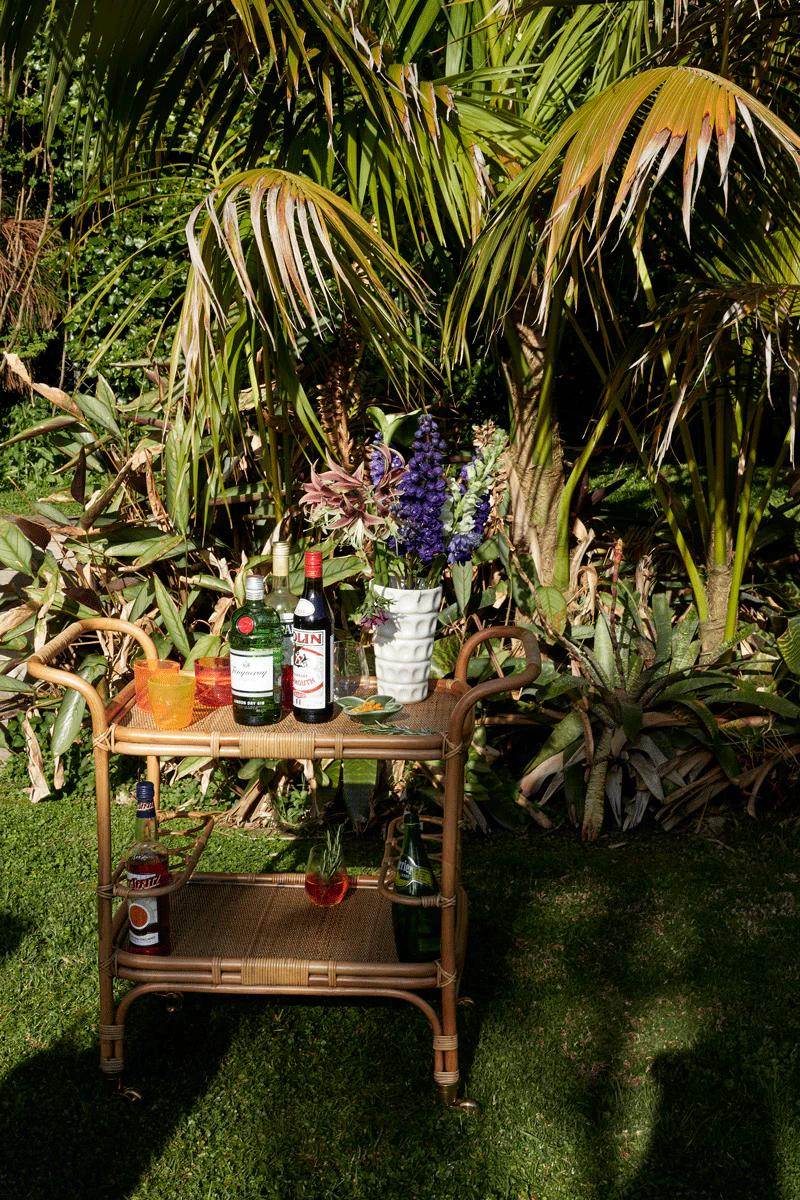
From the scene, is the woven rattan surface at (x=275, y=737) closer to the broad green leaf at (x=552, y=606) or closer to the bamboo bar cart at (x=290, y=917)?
the bamboo bar cart at (x=290, y=917)

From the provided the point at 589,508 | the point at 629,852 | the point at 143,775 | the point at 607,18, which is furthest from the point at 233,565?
the point at 607,18

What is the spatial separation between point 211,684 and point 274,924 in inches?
21.7

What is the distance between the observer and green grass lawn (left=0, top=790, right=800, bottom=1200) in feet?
6.73

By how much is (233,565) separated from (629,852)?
162 centimetres

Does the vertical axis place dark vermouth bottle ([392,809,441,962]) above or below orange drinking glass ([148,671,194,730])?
below

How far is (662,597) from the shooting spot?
3641 mm

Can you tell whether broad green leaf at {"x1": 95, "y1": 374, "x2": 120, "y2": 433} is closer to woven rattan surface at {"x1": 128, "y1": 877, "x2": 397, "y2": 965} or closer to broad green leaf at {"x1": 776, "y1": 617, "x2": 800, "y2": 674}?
woven rattan surface at {"x1": 128, "y1": 877, "x2": 397, "y2": 965}

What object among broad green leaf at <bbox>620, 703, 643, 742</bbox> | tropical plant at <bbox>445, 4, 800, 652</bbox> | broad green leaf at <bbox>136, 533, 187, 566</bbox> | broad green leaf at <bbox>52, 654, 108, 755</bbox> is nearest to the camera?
tropical plant at <bbox>445, 4, 800, 652</bbox>

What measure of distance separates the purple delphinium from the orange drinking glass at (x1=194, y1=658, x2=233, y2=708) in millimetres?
463

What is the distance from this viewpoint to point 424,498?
2188mm

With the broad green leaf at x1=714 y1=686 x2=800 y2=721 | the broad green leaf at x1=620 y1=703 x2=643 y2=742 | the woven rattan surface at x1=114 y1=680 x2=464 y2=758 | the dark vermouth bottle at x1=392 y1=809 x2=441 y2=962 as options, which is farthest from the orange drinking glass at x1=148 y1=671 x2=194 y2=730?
the broad green leaf at x1=714 y1=686 x2=800 y2=721

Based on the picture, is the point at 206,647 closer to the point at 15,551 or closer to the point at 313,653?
the point at 15,551

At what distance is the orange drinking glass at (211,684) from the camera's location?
90.8 inches

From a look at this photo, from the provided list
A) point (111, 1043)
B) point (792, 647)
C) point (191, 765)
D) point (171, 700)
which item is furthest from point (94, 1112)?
point (792, 647)
